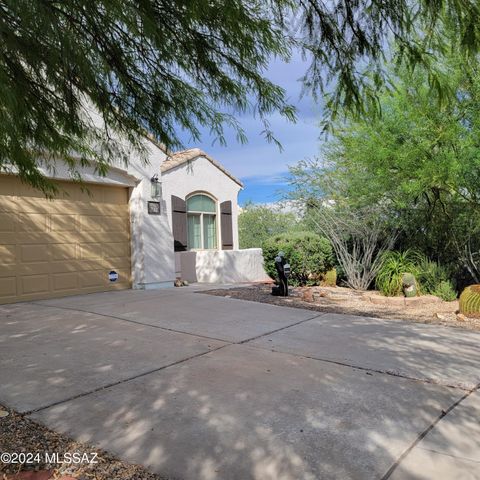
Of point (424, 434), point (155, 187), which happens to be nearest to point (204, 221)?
point (155, 187)

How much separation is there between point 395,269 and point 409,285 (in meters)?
0.60

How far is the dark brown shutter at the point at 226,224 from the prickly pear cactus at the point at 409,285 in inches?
263

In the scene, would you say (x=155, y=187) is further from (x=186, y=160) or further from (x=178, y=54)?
(x=178, y=54)

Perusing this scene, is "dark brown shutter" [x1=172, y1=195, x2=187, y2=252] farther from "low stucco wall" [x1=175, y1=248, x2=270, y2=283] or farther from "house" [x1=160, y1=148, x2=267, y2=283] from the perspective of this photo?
"low stucco wall" [x1=175, y1=248, x2=270, y2=283]

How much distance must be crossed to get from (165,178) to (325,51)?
379 inches

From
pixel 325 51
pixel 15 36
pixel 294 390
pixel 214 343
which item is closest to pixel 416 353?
pixel 294 390

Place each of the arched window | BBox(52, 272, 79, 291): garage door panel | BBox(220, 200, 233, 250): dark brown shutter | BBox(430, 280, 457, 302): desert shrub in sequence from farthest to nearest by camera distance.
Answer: BBox(220, 200, 233, 250): dark brown shutter → the arched window → BBox(430, 280, 457, 302): desert shrub → BBox(52, 272, 79, 291): garage door panel

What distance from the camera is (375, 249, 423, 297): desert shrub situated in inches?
384

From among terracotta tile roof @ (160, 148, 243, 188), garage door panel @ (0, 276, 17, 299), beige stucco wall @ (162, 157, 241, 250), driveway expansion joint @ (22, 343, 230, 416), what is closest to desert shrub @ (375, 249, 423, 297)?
terracotta tile roof @ (160, 148, 243, 188)

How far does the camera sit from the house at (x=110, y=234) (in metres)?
8.50

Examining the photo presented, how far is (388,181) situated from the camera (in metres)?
8.33

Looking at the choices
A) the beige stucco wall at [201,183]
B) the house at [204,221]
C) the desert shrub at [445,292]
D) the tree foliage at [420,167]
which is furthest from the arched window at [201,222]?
the desert shrub at [445,292]

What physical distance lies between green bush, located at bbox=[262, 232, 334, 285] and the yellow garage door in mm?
3585

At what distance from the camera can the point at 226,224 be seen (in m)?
15.0
